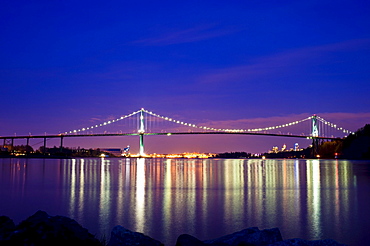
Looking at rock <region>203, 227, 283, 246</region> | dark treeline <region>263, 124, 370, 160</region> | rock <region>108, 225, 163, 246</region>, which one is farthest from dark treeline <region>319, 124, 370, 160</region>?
rock <region>108, 225, 163, 246</region>

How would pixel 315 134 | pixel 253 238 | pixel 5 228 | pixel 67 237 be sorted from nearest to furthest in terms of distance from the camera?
pixel 67 237 < pixel 5 228 < pixel 253 238 < pixel 315 134

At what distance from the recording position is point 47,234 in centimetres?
416

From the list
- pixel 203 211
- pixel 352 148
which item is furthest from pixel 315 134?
pixel 203 211

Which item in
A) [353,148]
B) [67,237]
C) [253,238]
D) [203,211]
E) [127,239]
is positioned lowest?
[203,211]

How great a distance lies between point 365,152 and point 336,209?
7432cm

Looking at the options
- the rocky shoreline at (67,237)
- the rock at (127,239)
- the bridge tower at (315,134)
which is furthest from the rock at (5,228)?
the bridge tower at (315,134)

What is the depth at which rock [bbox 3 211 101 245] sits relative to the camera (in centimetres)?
405

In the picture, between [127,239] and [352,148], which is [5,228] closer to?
[127,239]

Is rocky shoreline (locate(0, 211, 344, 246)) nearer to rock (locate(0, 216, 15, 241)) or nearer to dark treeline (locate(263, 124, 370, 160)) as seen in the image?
rock (locate(0, 216, 15, 241))

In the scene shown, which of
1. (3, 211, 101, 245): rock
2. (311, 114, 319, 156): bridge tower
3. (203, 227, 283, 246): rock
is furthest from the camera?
(311, 114, 319, 156): bridge tower

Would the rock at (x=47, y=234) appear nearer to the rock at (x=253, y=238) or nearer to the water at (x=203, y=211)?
the rock at (x=253, y=238)

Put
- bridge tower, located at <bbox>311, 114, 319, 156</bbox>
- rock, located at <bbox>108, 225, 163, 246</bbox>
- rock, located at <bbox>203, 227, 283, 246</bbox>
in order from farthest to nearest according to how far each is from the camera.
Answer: bridge tower, located at <bbox>311, 114, 319, 156</bbox> < rock, located at <bbox>203, 227, 283, 246</bbox> < rock, located at <bbox>108, 225, 163, 246</bbox>

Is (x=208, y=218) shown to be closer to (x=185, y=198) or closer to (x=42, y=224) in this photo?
(x=185, y=198)

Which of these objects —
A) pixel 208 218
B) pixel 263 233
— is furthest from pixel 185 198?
pixel 263 233
